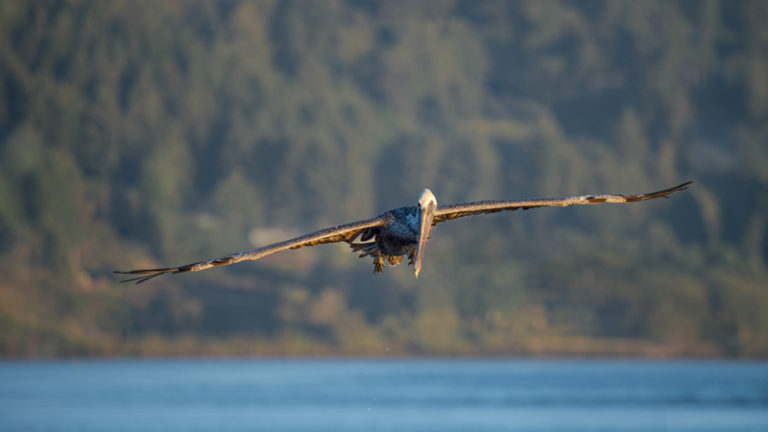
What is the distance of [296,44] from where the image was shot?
630ft

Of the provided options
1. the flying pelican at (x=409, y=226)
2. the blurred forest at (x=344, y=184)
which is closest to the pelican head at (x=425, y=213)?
the flying pelican at (x=409, y=226)

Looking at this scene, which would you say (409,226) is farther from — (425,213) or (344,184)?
(344,184)

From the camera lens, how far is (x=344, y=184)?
158 m

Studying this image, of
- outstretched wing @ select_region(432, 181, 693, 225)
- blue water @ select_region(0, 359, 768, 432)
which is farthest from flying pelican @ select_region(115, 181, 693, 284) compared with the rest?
blue water @ select_region(0, 359, 768, 432)

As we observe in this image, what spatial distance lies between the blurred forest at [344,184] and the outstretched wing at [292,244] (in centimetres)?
10017

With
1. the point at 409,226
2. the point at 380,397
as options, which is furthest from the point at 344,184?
the point at 409,226

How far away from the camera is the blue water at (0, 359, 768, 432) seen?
60.0 meters

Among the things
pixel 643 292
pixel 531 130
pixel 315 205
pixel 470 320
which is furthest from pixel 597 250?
pixel 531 130

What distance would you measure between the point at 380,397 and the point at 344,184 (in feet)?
263

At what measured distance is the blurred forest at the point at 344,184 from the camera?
12619 cm

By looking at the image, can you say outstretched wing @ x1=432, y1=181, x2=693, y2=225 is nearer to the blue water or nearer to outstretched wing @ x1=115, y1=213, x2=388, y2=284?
outstretched wing @ x1=115, y1=213, x2=388, y2=284

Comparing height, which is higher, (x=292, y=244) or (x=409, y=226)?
(x=409, y=226)

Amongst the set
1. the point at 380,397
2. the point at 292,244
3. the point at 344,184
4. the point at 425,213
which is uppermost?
the point at 344,184

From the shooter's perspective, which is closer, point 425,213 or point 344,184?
point 425,213
